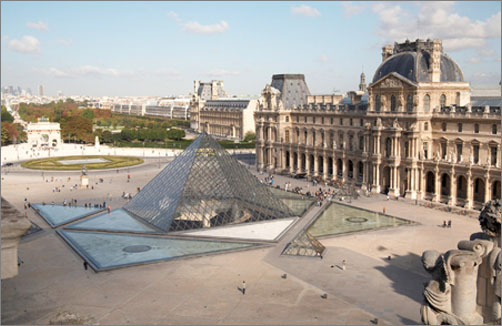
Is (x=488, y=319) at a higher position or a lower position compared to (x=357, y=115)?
lower

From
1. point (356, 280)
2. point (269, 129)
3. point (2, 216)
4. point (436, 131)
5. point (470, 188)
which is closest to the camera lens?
point (2, 216)

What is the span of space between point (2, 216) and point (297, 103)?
2753 inches

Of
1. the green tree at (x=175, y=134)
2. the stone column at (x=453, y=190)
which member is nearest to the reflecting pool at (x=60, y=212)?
the stone column at (x=453, y=190)

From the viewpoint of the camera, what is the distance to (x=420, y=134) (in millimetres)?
52406

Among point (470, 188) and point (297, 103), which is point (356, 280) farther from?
point (297, 103)

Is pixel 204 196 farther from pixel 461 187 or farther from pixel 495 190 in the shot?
pixel 495 190

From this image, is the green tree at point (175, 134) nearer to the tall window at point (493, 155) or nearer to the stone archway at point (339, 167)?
the stone archway at point (339, 167)

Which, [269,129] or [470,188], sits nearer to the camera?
[470,188]

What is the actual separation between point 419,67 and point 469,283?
4445 centimetres

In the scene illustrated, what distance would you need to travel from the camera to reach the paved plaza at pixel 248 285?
2456cm

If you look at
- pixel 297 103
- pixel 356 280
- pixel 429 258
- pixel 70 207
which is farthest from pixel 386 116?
pixel 429 258

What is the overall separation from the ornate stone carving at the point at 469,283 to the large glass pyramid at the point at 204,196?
1169 inches

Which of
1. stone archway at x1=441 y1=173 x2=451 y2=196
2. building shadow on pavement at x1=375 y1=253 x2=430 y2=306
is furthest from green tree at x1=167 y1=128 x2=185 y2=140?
building shadow on pavement at x1=375 y1=253 x2=430 y2=306

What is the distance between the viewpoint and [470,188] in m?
48.1
